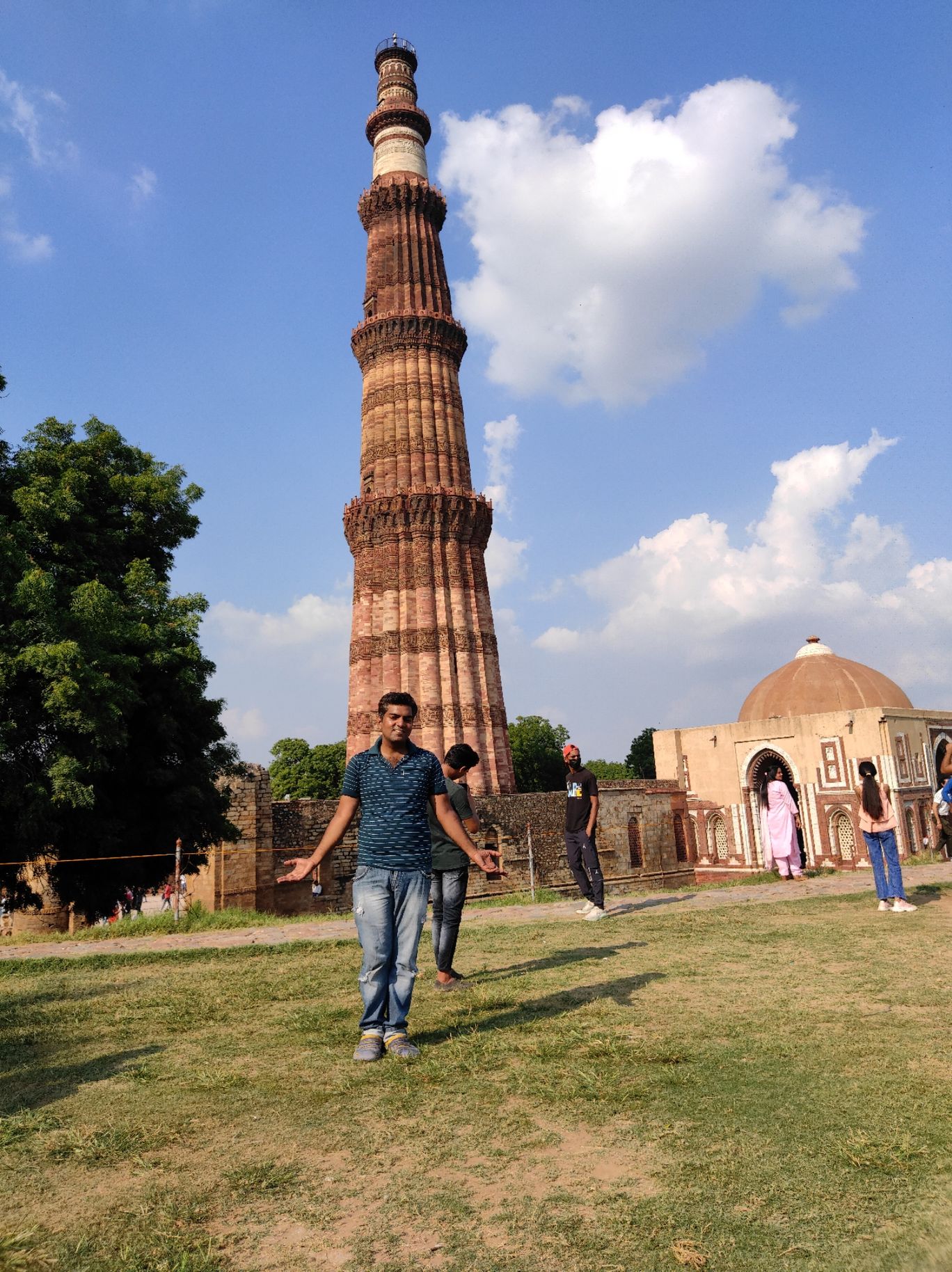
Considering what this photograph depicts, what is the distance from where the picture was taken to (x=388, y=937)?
366cm

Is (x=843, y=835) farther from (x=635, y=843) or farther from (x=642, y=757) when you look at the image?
(x=642, y=757)

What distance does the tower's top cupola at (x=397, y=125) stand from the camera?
31.7 metres

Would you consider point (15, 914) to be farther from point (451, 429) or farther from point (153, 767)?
point (451, 429)

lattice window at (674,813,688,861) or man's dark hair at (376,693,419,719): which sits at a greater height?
man's dark hair at (376,693,419,719)

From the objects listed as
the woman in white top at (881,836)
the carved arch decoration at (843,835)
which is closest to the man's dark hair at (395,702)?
the woman in white top at (881,836)

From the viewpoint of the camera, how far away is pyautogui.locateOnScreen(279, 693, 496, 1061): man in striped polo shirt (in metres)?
3.56

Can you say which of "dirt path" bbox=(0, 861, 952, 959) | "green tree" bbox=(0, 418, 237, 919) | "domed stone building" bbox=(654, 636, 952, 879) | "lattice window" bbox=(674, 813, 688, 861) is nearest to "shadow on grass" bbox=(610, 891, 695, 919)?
"dirt path" bbox=(0, 861, 952, 959)

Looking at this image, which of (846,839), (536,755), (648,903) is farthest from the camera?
(536,755)

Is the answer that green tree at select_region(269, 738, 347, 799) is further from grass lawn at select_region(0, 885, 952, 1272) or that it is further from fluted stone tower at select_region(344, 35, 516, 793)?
grass lawn at select_region(0, 885, 952, 1272)

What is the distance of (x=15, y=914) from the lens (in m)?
15.5

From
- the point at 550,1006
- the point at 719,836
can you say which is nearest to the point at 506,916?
the point at 550,1006

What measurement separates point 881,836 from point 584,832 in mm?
2694

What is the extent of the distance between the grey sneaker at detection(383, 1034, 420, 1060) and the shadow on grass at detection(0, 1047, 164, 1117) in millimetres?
1092

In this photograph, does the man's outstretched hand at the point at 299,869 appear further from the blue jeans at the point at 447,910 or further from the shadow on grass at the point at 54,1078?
the blue jeans at the point at 447,910
